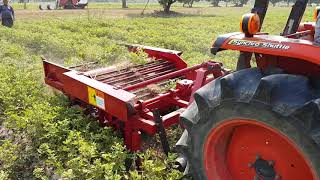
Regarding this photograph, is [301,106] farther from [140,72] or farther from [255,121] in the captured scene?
[140,72]

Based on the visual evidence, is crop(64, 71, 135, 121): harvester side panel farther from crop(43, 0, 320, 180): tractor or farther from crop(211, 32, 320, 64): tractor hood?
crop(211, 32, 320, 64): tractor hood

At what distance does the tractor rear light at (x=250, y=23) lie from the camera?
2957 millimetres

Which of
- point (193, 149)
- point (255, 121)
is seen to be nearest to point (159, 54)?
point (193, 149)

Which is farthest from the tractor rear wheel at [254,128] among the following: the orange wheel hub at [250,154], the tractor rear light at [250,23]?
the tractor rear light at [250,23]

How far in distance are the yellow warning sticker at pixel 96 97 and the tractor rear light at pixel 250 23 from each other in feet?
5.39

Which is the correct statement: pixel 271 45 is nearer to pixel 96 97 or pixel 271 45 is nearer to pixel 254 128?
Answer: pixel 254 128

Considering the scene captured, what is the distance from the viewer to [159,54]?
19.0 ft

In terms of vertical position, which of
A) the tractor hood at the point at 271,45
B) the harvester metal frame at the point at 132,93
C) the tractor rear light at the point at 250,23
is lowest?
the harvester metal frame at the point at 132,93

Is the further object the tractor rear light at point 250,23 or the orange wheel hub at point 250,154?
the tractor rear light at point 250,23

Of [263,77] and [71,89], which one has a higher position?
[263,77]

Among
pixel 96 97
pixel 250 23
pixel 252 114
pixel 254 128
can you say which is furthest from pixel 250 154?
pixel 96 97

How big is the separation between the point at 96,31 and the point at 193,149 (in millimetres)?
11162

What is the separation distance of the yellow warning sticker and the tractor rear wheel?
122 cm

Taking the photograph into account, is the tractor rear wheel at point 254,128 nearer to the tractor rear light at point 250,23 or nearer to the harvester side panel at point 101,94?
the tractor rear light at point 250,23
